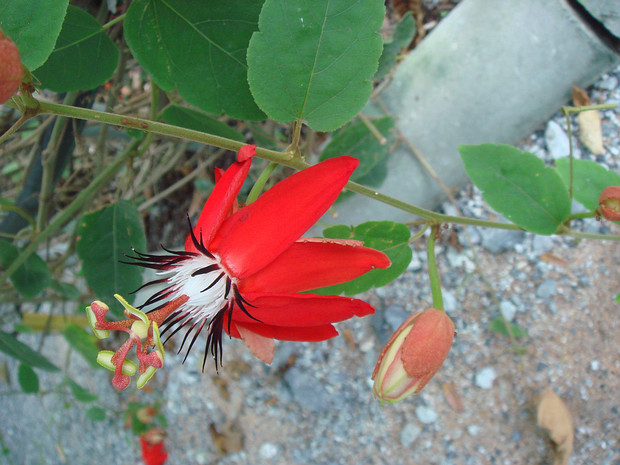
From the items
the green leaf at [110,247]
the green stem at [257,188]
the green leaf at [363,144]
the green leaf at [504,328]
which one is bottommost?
the green leaf at [504,328]

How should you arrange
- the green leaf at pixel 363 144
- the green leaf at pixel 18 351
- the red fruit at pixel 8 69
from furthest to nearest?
the green leaf at pixel 363 144
the green leaf at pixel 18 351
the red fruit at pixel 8 69

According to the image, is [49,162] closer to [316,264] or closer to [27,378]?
[27,378]

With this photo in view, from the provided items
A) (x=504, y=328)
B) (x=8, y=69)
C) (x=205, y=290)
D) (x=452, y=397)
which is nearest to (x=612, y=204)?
(x=205, y=290)

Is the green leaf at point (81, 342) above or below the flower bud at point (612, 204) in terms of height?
below

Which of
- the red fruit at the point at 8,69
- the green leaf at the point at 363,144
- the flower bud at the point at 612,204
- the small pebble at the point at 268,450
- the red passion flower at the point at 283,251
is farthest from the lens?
the small pebble at the point at 268,450

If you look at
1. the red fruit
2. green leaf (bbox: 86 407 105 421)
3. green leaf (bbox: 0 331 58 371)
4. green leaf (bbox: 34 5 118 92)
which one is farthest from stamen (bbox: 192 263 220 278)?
green leaf (bbox: 86 407 105 421)

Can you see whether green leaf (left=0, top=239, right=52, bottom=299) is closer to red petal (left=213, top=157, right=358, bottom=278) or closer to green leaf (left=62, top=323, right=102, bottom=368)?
green leaf (left=62, top=323, right=102, bottom=368)

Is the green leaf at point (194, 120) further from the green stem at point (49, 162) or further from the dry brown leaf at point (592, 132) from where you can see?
the dry brown leaf at point (592, 132)

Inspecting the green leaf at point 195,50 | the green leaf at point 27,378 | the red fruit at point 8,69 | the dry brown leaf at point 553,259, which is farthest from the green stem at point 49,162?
the dry brown leaf at point 553,259
